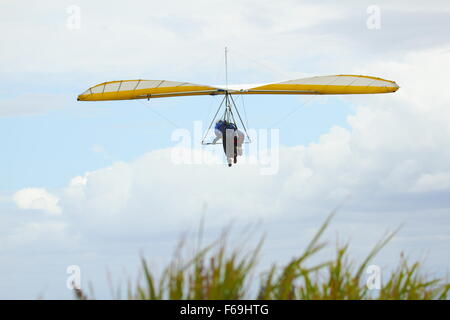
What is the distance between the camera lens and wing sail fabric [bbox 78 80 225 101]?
23.6 meters

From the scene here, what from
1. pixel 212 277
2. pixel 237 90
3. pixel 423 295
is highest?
pixel 237 90

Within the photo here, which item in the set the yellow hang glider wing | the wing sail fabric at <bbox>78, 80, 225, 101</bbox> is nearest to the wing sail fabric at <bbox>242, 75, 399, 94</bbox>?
the yellow hang glider wing

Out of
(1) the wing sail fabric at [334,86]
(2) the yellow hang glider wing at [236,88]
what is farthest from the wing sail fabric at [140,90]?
(1) the wing sail fabric at [334,86]

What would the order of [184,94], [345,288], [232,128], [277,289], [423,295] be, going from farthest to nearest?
[184,94], [232,128], [423,295], [345,288], [277,289]

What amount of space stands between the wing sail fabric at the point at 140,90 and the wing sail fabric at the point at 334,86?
7.54 feet

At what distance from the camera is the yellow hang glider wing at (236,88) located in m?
23.7

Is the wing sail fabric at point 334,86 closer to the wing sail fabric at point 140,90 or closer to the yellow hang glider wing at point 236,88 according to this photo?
the yellow hang glider wing at point 236,88

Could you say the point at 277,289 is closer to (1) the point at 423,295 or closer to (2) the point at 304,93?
(1) the point at 423,295

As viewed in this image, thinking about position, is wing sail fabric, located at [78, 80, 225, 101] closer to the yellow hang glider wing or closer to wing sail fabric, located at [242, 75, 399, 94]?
the yellow hang glider wing

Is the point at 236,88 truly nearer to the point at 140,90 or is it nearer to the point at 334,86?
the point at 140,90
